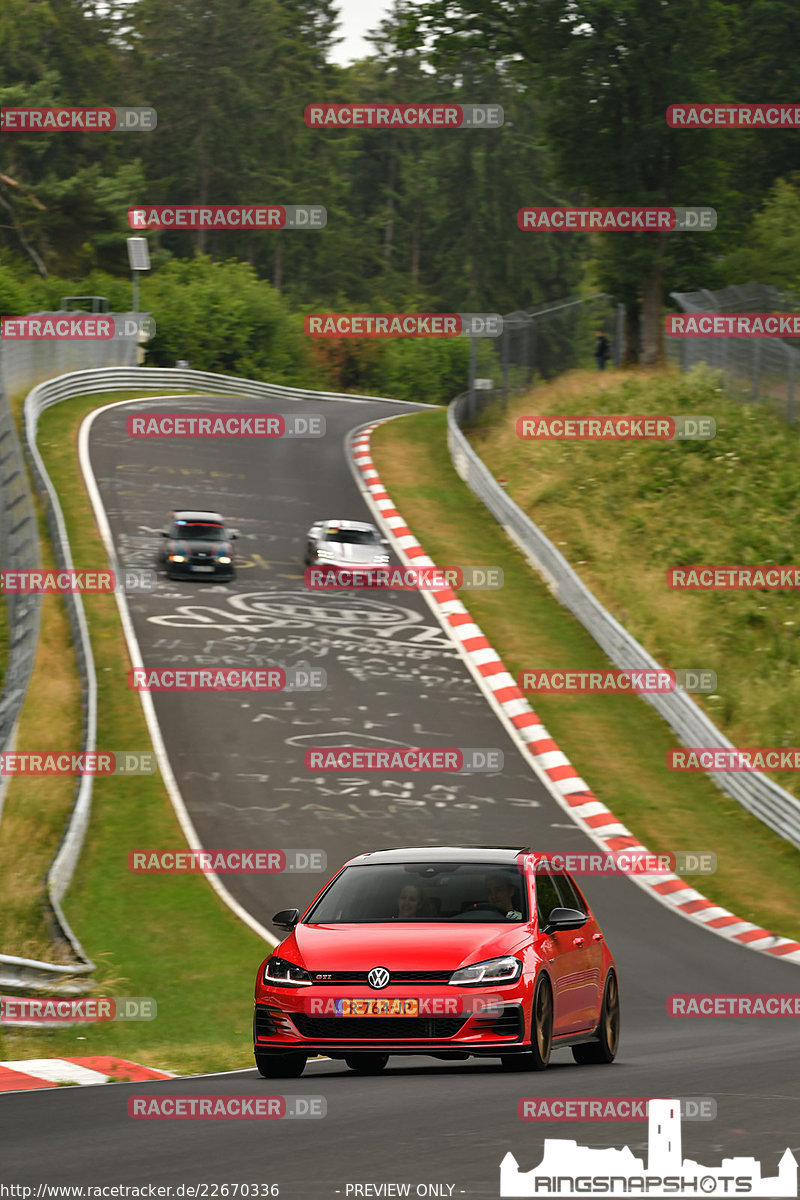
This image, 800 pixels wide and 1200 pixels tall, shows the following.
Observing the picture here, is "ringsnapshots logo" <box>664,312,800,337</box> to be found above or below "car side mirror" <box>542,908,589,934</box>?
above

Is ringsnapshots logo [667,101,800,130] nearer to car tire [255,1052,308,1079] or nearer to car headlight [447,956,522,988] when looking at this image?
car headlight [447,956,522,988]

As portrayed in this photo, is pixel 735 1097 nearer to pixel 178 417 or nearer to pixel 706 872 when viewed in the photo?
pixel 706 872

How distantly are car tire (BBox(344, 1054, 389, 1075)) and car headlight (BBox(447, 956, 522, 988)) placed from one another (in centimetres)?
122

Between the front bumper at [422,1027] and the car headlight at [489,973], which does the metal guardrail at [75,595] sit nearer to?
the front bumper at [422,1027]

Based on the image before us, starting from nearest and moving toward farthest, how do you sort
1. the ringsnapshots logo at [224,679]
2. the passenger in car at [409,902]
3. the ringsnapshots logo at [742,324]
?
the passenger in car at [409,902]
the ringsnapshots logo at [224,679]
the ringsnapshots logo at [742,324]

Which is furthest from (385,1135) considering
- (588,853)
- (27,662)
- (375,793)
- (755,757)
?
(755,757)

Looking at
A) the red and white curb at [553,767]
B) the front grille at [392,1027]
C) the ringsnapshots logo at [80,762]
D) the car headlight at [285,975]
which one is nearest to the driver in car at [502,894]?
the front grille at [392,1027]

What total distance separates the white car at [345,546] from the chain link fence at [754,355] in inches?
383

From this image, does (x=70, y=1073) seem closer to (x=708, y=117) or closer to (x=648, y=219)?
(x=648, y=219)

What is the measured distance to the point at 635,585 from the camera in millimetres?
30391

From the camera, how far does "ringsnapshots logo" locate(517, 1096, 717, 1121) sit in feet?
26.3

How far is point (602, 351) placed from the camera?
47.6m

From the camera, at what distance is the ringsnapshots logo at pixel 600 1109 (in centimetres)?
802

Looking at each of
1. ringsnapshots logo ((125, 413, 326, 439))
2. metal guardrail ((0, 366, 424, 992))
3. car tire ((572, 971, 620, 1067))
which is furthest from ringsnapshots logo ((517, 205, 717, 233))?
car tire ((572, 971, 620, 1067))
